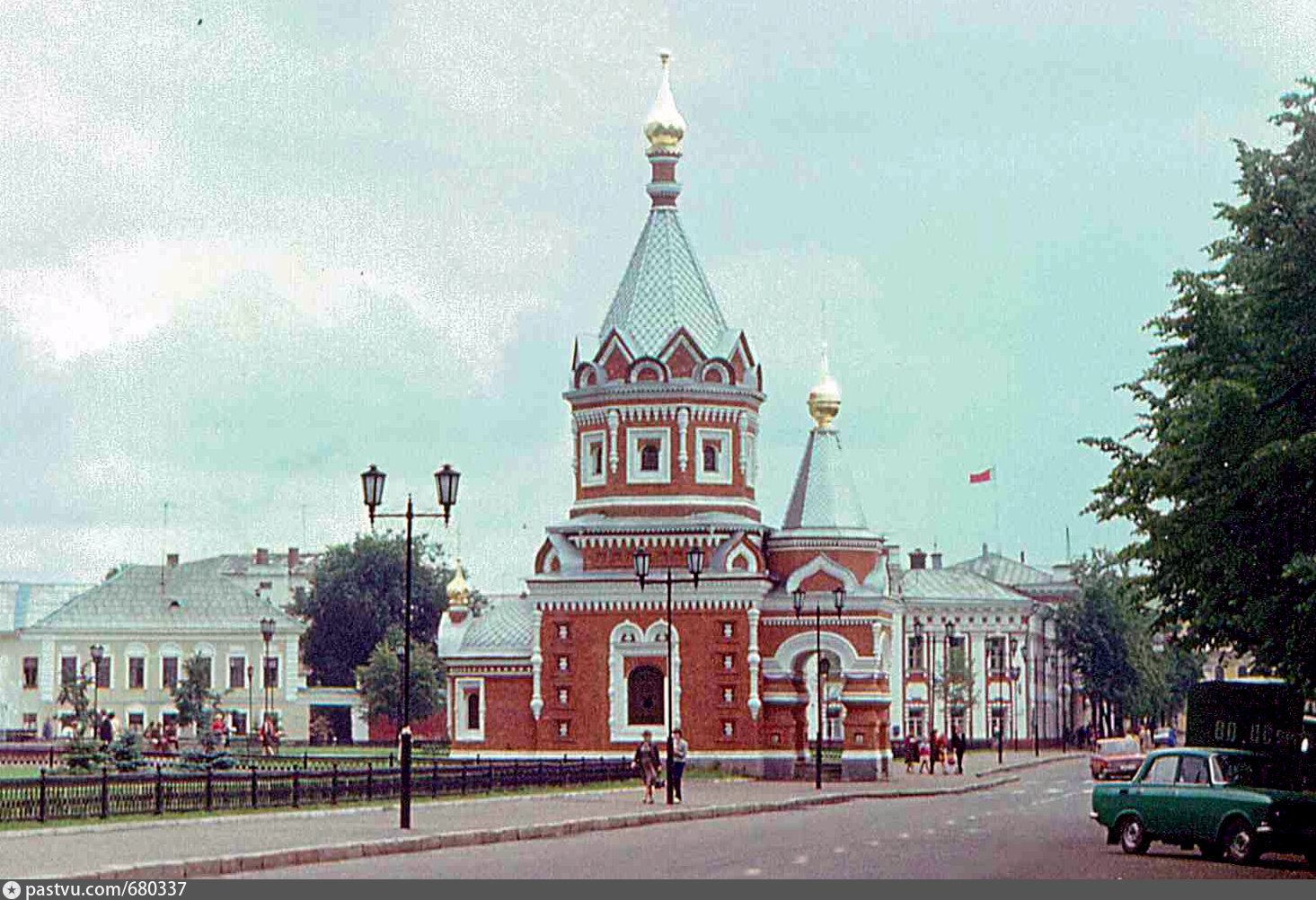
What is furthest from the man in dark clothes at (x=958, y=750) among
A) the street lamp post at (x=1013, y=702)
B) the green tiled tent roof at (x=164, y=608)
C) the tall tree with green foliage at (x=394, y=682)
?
the green tiled tent roof at (x=164, y=608)

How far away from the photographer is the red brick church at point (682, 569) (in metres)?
65.1

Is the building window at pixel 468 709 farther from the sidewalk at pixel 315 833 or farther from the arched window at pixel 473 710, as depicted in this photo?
the sidewalk at pixel 315 833

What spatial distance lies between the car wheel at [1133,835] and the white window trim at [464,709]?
42733 millimetres

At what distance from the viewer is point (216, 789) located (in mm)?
33438

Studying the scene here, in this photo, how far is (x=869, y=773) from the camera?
207 ft

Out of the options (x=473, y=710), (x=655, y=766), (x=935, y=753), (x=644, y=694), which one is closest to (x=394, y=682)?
(x=473, y=710)

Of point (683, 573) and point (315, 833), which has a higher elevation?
→ point (683, 573)

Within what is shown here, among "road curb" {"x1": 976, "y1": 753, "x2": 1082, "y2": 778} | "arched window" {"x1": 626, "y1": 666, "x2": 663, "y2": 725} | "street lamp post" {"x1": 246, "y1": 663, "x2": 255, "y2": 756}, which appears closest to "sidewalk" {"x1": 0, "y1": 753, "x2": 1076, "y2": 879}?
"arched window" {"x1": 626, "y1": 666, "x2": 663, "y2": 725}

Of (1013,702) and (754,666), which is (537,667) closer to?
(754,666)

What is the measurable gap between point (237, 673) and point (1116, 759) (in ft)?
165

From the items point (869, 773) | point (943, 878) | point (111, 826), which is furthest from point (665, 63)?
point (943, 878)

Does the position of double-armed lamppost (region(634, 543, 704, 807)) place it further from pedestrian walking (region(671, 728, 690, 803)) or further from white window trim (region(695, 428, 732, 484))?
white window trim (region(695, 428, 732, 484))

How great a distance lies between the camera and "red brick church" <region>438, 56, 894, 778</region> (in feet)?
214

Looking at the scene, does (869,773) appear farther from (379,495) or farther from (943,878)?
(943,878)
